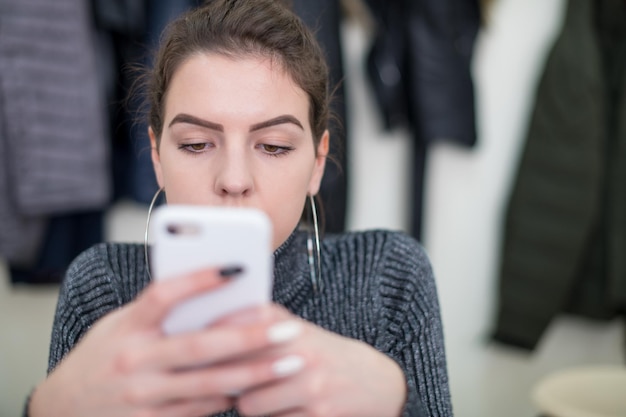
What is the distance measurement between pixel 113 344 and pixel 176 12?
116cm

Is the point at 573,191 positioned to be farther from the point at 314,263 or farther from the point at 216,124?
the point at 216,124

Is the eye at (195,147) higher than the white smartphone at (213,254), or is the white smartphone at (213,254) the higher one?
the eye at (195,147)

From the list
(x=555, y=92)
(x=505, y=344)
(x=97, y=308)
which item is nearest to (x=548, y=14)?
(x=555, y=92)

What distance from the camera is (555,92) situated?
64.3 inches

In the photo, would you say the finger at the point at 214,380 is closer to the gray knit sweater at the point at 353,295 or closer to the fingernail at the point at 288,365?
the fingernail at the point at 288,365

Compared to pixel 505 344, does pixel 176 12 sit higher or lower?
higher

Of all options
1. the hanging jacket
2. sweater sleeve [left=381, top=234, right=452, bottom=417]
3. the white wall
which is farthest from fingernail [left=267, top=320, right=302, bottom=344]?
Answer: the white wall

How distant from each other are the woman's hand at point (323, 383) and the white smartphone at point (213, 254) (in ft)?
0.10

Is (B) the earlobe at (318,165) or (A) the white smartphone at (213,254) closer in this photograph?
(A) the white smartphone at (213,254)

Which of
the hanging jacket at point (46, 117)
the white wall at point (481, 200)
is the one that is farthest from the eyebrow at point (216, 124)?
the white wall at point (481, 200)

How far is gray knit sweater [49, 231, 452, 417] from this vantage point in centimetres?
85

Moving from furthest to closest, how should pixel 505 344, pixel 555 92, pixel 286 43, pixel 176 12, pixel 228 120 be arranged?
pixel 505 344 < pixel 555 92 < pixel 176 12 < pixel 286 43 < pixel 228 120

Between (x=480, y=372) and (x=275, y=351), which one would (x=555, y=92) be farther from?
(x=275, y=351)

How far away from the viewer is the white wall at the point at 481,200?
1.75m
